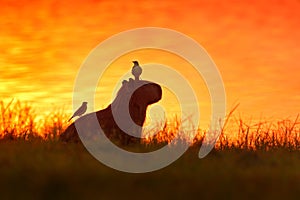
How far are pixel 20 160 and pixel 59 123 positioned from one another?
521 centimetres

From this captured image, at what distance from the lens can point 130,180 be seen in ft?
22.8

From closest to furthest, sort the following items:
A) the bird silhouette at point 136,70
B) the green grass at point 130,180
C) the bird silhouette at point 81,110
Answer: the green grass at point 130,180
the bird silhouette at point 136,70
the bird silhouette at point 81,110

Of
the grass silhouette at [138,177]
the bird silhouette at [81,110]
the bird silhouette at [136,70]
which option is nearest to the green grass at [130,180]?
the grass silhouette at [138,177]

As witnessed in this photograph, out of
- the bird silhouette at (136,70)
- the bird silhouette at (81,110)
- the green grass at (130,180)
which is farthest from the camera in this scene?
the bird silhouette at (81,110)

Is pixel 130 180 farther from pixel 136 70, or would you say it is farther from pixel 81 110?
pixel 81 110

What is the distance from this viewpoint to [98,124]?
12711mm

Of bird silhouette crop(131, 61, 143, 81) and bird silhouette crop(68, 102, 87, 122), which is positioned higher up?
bird silhouette crop(131, 61, 143, 81)

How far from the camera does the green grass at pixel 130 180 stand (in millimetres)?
6367

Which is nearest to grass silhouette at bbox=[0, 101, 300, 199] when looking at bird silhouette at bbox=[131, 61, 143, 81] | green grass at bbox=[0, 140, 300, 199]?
green grass at bbox=[0, 140, 300, 199]

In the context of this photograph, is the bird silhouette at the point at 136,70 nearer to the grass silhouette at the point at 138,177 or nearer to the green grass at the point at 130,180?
the grass silhouette at the point at 138,177

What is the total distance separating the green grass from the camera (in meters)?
6.37

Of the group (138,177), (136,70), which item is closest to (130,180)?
(138,177)

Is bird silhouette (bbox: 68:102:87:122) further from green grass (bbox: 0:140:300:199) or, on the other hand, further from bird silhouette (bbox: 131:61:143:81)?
green grass (bbox: 0:140:300:199)

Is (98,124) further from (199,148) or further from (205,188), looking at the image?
(205,188)
